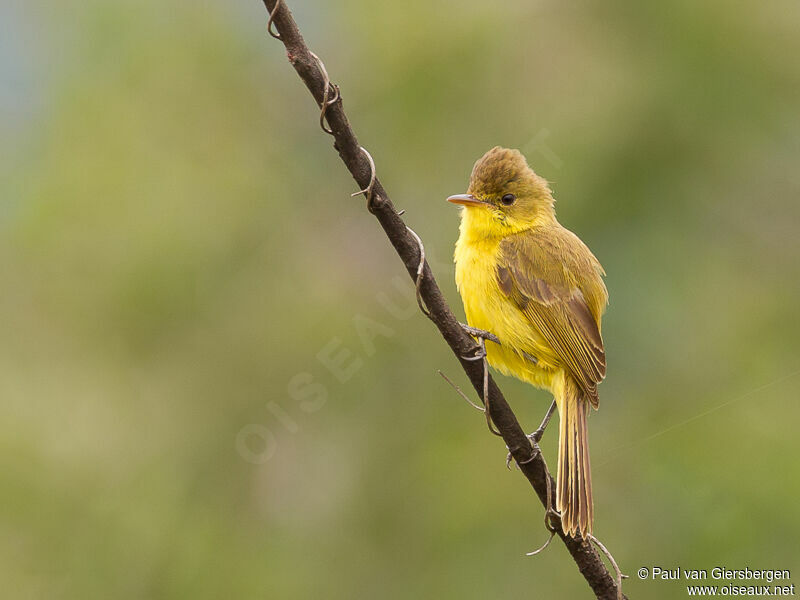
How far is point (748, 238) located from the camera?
5.23 metres

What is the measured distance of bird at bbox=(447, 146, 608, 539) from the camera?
12.5 ft

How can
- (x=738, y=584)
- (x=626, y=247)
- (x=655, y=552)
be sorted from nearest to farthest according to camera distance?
1. (x=738, y=584)
2. (x=655, y=552)
3. (x=626, y=247)

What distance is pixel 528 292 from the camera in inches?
150

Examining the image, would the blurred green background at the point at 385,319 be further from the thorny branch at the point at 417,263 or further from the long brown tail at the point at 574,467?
the thorny branch at the point at 417,263

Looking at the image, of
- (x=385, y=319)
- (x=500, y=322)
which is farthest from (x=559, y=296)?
(x=385, y=319)

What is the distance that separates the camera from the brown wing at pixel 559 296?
380 cm

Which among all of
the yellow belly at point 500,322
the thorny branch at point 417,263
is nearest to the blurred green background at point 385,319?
the yellow belly at point 500,322

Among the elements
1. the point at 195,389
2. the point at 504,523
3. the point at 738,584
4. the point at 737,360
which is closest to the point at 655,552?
the point at 738,584

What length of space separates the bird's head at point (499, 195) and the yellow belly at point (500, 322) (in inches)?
4.9

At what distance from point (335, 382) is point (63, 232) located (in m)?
1.85

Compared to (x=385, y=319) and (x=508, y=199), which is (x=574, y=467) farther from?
(x=385, y=319)

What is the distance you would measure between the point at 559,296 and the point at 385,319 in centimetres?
146

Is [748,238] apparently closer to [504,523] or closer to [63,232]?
[504,523]

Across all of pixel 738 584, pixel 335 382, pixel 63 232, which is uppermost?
pixel 63 232
